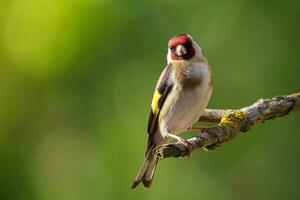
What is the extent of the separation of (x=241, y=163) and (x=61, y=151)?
157 centimetres

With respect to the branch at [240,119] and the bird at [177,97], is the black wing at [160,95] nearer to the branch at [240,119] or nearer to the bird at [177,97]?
the bird at [177,97]

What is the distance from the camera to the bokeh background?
25.5 feet

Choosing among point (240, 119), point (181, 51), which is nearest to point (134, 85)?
point (181, 51)

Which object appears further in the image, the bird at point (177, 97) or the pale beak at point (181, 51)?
the pale beak at point (181, 51)

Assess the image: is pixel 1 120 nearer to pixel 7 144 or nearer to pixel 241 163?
pixel 7 144

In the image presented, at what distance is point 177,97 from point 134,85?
2884 millimetres

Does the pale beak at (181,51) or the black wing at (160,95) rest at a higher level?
the pale beak at (181,51)

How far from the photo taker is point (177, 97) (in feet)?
17.9

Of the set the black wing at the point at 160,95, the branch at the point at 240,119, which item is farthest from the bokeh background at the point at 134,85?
the branch at the point at 240,119

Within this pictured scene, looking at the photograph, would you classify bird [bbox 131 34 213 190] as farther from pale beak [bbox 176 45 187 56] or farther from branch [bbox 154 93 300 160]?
branch [bbox 154 93 300 160]

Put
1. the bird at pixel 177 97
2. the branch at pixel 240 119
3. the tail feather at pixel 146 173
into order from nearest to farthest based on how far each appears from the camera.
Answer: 1. the branch at pixel 240 119
2. the bird at pixel 177 97
3. the tail feather at pixel 146 173

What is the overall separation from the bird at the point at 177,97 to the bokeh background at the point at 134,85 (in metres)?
2.05

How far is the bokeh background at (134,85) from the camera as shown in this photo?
7.78m

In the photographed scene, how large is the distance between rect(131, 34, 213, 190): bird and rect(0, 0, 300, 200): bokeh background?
2054 mm
